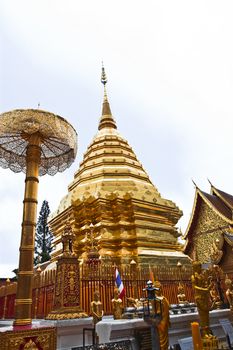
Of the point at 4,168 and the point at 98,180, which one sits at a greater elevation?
the point at 98,180

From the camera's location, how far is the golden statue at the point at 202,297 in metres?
5.59

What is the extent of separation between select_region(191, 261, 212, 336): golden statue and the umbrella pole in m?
3.07

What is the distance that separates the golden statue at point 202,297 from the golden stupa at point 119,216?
4.95m

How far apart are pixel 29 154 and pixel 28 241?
5.11ft

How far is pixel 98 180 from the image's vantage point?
1427cm

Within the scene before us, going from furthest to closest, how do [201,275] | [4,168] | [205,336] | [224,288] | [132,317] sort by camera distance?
[224,288] → [4,168] → [132,317] → [201,275] → [205,336]

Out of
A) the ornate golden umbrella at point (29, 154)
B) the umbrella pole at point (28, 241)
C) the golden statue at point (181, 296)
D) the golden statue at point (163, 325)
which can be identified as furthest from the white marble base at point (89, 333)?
the golden statue at point (181, 296)

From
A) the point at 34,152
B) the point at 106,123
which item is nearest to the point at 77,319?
the point at 34,152

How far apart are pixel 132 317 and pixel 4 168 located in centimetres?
434

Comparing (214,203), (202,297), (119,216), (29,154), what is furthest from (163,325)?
(214,203)

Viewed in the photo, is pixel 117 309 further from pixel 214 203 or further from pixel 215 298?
pixel 214 203

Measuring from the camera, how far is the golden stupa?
11.7 meters

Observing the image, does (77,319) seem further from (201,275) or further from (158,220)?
(158,220)

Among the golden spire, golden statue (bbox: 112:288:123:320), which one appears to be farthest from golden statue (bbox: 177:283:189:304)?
Answer: the golden spire
